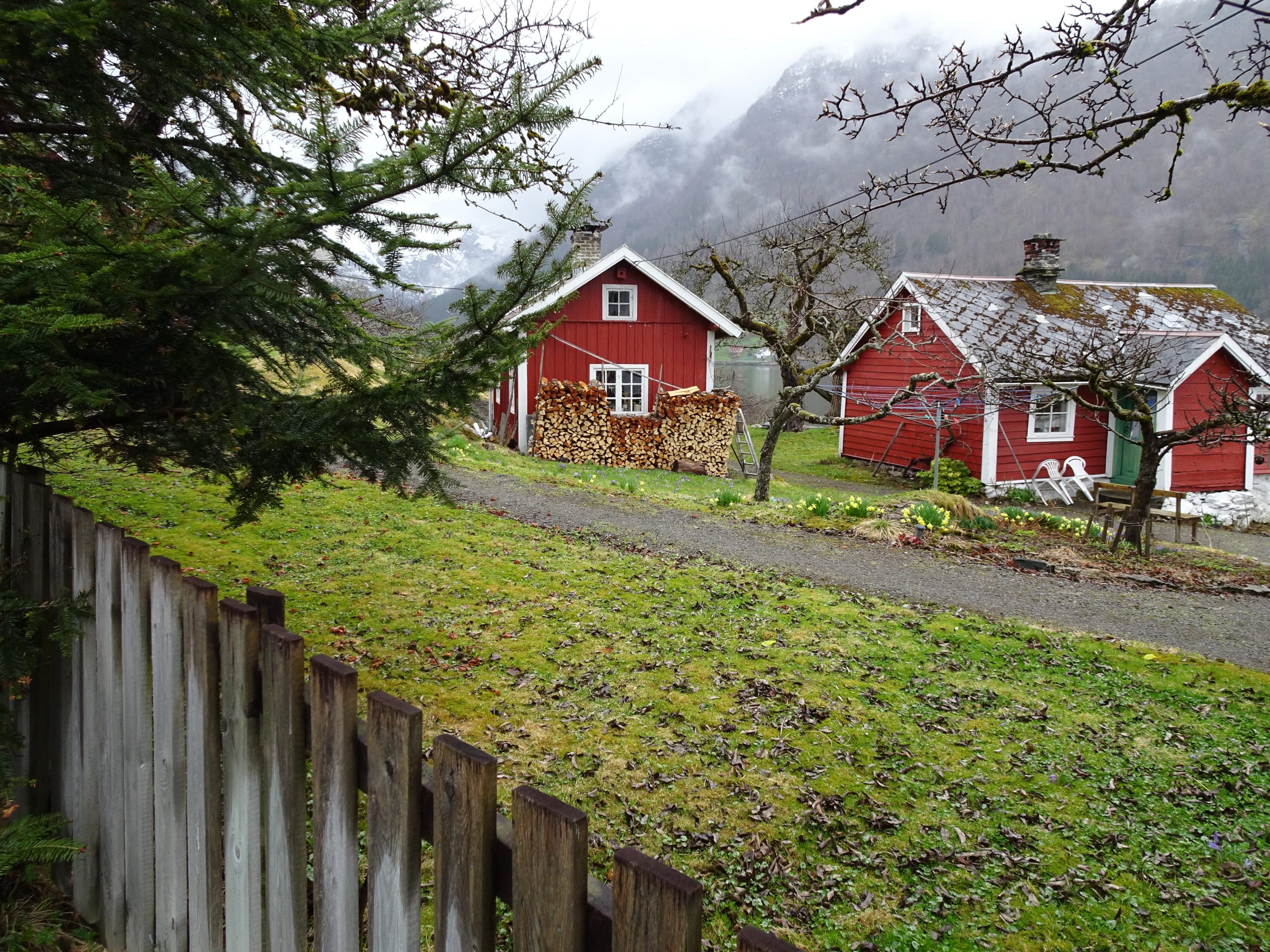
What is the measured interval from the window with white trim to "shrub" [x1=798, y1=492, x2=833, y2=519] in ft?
33.9

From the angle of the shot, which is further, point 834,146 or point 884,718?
point 834,146

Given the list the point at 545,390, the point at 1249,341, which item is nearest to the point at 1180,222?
the point at 1249,341

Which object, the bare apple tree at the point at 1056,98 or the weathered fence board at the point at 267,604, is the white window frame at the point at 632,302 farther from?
the weathered fence board at the point at 267,604

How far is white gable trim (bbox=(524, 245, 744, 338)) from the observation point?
2111 cm

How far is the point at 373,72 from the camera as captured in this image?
585 centimetres

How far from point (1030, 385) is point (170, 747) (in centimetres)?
2052

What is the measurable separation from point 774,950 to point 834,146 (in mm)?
Answer: 129031

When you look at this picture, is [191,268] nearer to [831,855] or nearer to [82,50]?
[82,50]

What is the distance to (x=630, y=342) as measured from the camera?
2253cm

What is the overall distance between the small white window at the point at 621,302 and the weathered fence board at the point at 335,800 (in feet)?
69.1

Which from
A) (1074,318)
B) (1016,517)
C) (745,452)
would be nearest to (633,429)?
(745,452)

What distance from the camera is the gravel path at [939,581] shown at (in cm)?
760

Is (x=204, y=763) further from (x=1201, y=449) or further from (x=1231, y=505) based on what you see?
(x=1231, y=505)

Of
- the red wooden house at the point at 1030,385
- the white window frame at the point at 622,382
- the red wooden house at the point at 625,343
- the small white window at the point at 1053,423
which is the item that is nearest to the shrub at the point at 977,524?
the red wooden house at the point at 1030,385
